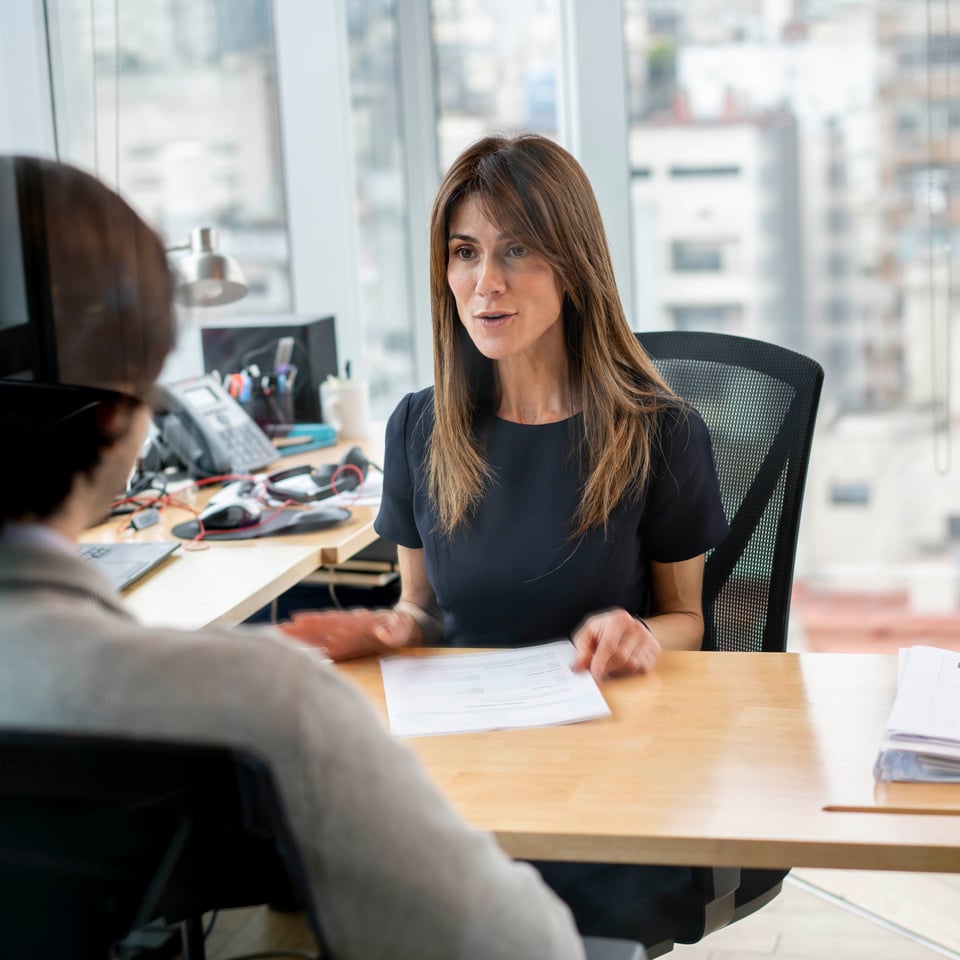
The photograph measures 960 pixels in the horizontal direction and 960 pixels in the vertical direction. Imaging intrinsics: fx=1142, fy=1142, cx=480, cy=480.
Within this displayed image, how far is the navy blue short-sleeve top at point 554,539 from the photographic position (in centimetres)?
151

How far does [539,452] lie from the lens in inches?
61.7

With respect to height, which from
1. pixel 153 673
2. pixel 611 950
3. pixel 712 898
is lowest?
pixel 712 898

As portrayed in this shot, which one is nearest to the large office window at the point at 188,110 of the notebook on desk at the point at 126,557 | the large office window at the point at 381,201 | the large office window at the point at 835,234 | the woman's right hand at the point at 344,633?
the large office window at the point at 381,201

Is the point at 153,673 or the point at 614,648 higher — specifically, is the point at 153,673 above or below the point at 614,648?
above

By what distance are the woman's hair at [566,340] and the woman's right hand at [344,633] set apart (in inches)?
10.7

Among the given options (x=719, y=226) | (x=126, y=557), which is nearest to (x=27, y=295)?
(x=126, y=557)

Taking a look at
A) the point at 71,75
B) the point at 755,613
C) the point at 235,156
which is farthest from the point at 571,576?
the point at 235,156

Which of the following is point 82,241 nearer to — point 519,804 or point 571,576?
point 519,804

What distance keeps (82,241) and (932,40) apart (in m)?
2.82

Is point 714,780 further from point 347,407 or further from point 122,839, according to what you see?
point 347,407

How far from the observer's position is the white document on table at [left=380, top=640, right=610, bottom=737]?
1.10 meters

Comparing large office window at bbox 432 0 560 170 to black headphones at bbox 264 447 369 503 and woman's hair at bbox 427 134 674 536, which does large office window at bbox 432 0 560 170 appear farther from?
woman's hair at bbox 427 134 674 536

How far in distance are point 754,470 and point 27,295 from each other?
1077 millimetres

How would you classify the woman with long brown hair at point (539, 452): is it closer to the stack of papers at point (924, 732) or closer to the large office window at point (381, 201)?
the stack of papers at point (924, 732)
